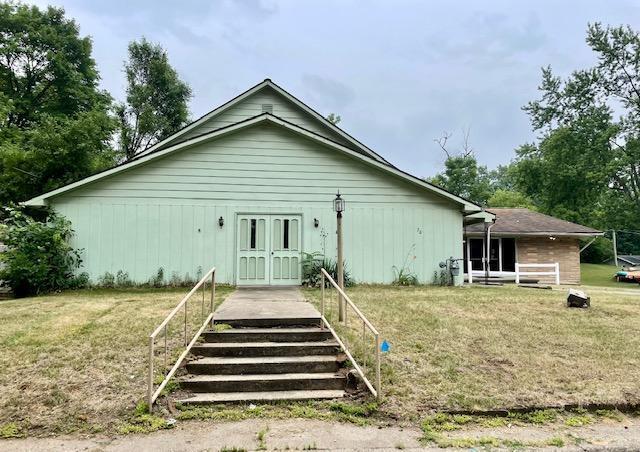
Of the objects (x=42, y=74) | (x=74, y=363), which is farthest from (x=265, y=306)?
(x=42, y=74)

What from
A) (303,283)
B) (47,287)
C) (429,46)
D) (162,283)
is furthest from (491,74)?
(47,287)

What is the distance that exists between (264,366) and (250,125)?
840 cm

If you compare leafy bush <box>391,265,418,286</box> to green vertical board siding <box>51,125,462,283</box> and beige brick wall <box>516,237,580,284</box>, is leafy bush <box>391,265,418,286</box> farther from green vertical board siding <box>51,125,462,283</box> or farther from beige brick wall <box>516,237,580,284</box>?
beige brick wall <box>516,237,580,284</box>

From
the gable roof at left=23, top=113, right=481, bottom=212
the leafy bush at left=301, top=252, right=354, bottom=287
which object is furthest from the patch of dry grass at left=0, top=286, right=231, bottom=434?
the leafy bush at left=301, top=252, right=354, bottom=287

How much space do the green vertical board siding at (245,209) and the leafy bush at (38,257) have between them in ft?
1.41

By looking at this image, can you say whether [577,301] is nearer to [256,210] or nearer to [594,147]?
[256,210]

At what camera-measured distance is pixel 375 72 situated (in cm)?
2688

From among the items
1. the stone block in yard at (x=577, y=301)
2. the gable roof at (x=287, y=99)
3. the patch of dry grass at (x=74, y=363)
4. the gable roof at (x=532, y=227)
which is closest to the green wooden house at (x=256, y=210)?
the gable roof at (x=287, y=99)

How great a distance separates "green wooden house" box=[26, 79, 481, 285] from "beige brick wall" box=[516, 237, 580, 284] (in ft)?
30.0

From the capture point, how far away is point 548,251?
19.6 meters

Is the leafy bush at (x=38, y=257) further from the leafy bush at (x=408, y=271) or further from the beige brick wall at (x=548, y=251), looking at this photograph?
the beige brick wall at (x=548, y=251)

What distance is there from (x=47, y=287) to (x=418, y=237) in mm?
11055

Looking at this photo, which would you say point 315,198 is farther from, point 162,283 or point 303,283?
point 162,283

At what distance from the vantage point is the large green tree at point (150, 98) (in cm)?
2714
